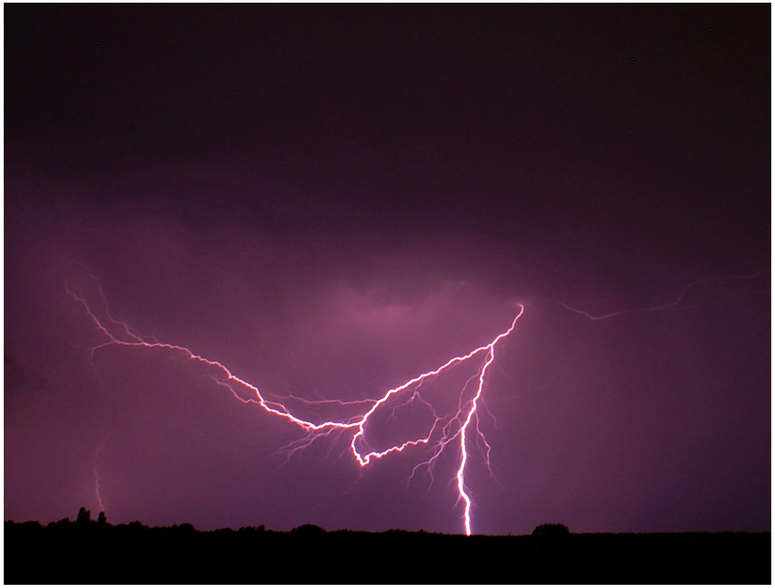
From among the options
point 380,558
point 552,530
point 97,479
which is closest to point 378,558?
point 380,558

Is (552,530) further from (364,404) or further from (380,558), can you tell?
(364,404)

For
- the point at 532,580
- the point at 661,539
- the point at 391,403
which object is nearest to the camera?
the point at 532,580

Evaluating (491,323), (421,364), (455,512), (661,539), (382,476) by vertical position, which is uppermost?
(491,323)

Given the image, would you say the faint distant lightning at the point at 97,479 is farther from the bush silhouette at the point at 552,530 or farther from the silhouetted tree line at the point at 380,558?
the bush silhouette at the point at 552,530

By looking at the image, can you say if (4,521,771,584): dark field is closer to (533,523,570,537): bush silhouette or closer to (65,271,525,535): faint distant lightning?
(533,523,570,537): bush silhouette

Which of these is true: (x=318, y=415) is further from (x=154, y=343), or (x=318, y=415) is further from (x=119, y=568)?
(x=119, y=568)

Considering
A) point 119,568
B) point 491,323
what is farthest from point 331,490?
point 119,568

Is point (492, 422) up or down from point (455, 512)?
up
